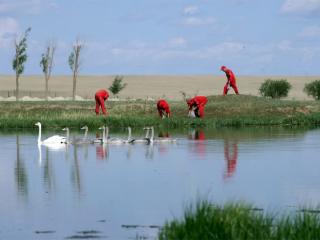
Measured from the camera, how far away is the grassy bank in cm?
4831

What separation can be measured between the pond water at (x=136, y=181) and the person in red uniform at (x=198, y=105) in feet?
38.9

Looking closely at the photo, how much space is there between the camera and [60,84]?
133 metres

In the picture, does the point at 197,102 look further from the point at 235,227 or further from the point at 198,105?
the point at 235,227

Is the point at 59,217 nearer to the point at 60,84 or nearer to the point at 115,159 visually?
the point at 115,159

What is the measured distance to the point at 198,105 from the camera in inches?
1983

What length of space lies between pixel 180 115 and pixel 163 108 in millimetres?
3132

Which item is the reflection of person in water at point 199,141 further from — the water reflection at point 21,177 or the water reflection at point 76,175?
the water reflection at point 21,177

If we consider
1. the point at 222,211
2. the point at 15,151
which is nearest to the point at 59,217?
the point at 222,211

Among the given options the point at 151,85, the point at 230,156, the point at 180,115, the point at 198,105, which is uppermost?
the point at 151,85

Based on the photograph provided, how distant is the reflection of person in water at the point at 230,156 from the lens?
25375 mm

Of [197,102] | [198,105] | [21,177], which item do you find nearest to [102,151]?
[21,177]

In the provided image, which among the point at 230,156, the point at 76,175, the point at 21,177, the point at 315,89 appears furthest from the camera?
the point at 315,89

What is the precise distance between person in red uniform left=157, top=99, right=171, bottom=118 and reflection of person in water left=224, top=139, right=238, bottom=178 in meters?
12.6

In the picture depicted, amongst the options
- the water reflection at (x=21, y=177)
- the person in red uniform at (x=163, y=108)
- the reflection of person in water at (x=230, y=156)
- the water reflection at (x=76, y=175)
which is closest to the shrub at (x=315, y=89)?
the person in red uniform at (x=163, y=108)
